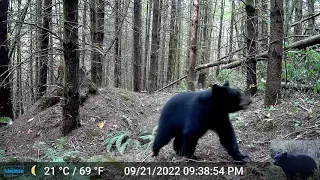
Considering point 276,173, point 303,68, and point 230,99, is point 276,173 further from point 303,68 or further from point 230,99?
point 303,68

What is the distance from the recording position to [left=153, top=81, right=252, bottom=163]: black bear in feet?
13.7

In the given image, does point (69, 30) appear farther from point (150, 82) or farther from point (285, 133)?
point (150, 82)

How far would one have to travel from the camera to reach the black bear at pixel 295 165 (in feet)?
13.4

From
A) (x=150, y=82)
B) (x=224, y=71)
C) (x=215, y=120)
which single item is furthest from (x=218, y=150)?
(x=150, y=82)

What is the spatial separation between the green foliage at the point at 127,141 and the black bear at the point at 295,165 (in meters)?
2.90

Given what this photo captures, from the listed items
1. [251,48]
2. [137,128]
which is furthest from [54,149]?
[251,48]

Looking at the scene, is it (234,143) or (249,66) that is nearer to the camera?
(234,143)

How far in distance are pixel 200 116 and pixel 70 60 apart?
4213 mm

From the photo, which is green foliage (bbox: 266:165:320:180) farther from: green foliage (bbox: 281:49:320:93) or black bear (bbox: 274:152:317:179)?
green foliage (bbox: 281:49:320:93)

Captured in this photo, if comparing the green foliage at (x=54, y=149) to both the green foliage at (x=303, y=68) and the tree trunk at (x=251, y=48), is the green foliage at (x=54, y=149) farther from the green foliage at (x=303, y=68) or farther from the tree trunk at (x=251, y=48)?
the green foliage at (x=303, y=68)

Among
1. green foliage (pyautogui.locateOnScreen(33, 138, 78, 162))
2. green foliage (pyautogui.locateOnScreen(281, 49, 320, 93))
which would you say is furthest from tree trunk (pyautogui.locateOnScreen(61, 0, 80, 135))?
green foliage (pyautogui.locateOnScreen(281, 49, 320, 93))

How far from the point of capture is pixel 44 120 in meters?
8.64

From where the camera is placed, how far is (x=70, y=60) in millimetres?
7168

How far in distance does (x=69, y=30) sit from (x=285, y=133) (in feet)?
17.5
